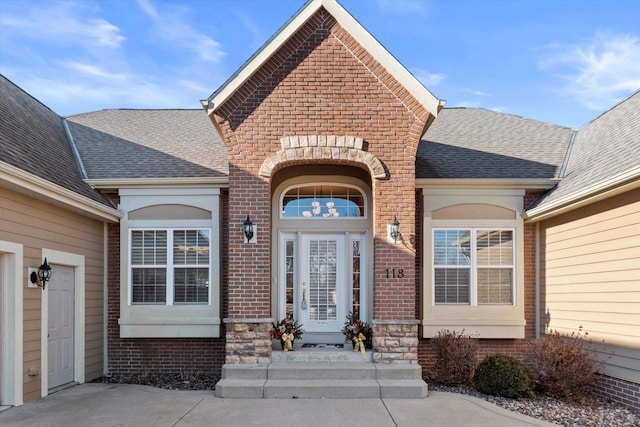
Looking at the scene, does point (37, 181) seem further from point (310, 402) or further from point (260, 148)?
point (310, 402)

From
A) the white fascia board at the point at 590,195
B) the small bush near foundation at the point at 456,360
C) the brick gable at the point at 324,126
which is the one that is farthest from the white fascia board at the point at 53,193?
the white fascia board at the point at 590,195

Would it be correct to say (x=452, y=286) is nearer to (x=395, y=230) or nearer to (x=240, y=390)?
(x=395, y=230)

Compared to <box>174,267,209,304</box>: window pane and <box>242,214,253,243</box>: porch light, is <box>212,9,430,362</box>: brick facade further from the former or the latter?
<box>174,267,209,304</box>: window pane

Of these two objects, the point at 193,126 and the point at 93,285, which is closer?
the point at 93,285

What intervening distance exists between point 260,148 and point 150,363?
4687 millimetres

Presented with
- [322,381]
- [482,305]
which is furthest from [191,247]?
[482,305]

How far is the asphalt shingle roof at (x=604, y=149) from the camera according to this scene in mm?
8133

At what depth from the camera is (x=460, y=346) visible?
9312 millimetres

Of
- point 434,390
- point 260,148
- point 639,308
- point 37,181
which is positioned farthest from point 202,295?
point 639,308

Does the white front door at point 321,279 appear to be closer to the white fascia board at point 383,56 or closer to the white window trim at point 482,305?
the white window trim at point 482,305

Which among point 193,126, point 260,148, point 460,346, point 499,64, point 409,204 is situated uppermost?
point 499,64

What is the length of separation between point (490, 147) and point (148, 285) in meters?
7.52

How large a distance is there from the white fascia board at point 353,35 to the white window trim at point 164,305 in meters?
2.14

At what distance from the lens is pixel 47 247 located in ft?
27.7
